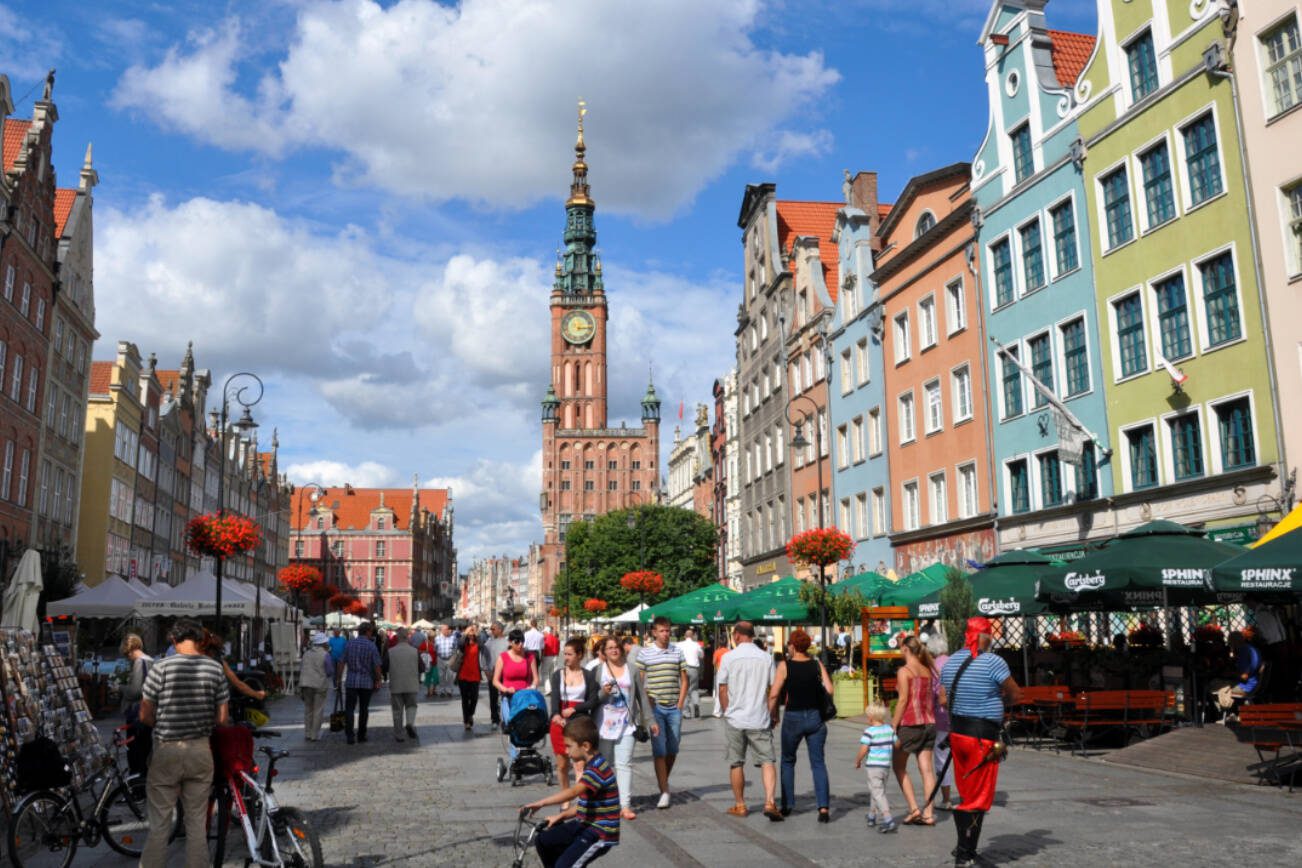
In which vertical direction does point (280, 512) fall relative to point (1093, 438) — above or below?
above

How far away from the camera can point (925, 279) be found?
34531 mm

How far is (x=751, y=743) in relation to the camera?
11.1 m

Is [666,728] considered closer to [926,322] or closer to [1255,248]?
[1255,248]

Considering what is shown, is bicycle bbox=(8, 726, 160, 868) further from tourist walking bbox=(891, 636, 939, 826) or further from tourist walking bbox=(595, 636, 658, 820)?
tourist walking bbox=(891, 636, 939, 826)

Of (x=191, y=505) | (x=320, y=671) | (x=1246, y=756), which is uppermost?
(x=191, y=505)

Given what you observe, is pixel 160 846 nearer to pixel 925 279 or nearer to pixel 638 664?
pixel 638 664

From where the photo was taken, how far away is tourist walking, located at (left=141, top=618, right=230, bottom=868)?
7.44 meters

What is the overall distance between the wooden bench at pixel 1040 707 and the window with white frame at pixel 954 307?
16.0 metres

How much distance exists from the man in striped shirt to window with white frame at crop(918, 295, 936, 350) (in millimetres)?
23279

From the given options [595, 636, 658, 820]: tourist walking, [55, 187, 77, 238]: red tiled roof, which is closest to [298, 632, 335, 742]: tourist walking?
[595, 636, 658, 820]: tourist walking

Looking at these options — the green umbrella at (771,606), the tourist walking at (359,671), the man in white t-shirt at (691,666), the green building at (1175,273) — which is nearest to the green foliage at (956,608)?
the man in white t-shirt at (691,666)

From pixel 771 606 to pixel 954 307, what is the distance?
11969 millimetres

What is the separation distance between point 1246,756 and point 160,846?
12888 millimetres

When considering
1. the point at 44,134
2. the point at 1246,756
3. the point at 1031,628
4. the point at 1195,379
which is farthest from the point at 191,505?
the point at 1246,756
